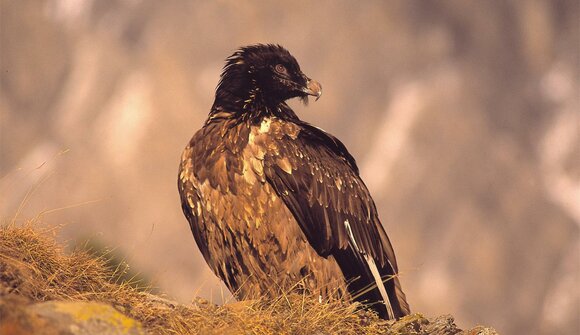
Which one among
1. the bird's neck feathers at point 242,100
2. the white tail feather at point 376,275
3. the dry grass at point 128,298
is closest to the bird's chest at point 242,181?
the bird's neck feathers at point 242,100

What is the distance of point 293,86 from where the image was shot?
33.0 feet

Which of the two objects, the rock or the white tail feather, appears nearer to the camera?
the rock

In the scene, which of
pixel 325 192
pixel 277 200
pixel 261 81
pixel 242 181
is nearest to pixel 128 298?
pixel 242 181

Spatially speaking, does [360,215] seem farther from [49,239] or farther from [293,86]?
[49,239]

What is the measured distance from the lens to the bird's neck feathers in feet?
31.6

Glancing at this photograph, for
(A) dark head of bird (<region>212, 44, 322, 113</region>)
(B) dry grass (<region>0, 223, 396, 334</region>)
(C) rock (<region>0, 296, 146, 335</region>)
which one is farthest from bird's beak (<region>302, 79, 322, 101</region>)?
(C) rock (<region>0, 296, 146, 335</region>)

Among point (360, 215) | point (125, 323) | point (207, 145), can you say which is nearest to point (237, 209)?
point (207, 145)

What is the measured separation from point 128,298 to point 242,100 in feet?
11.0

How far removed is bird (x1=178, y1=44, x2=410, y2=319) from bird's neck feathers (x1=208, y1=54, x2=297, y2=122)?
1 cm

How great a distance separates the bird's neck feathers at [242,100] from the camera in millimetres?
9641

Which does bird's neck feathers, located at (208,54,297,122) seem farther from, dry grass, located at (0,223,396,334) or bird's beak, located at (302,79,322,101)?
dry grass, located at (0,223,396,334)

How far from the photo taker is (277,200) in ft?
29.6

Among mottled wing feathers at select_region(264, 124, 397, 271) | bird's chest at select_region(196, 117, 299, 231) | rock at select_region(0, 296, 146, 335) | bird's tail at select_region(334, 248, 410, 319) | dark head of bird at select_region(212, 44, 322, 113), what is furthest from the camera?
dark head of bird at select_region(212, 44, 322, 113)

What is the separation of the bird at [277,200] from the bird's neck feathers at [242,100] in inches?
0.6
